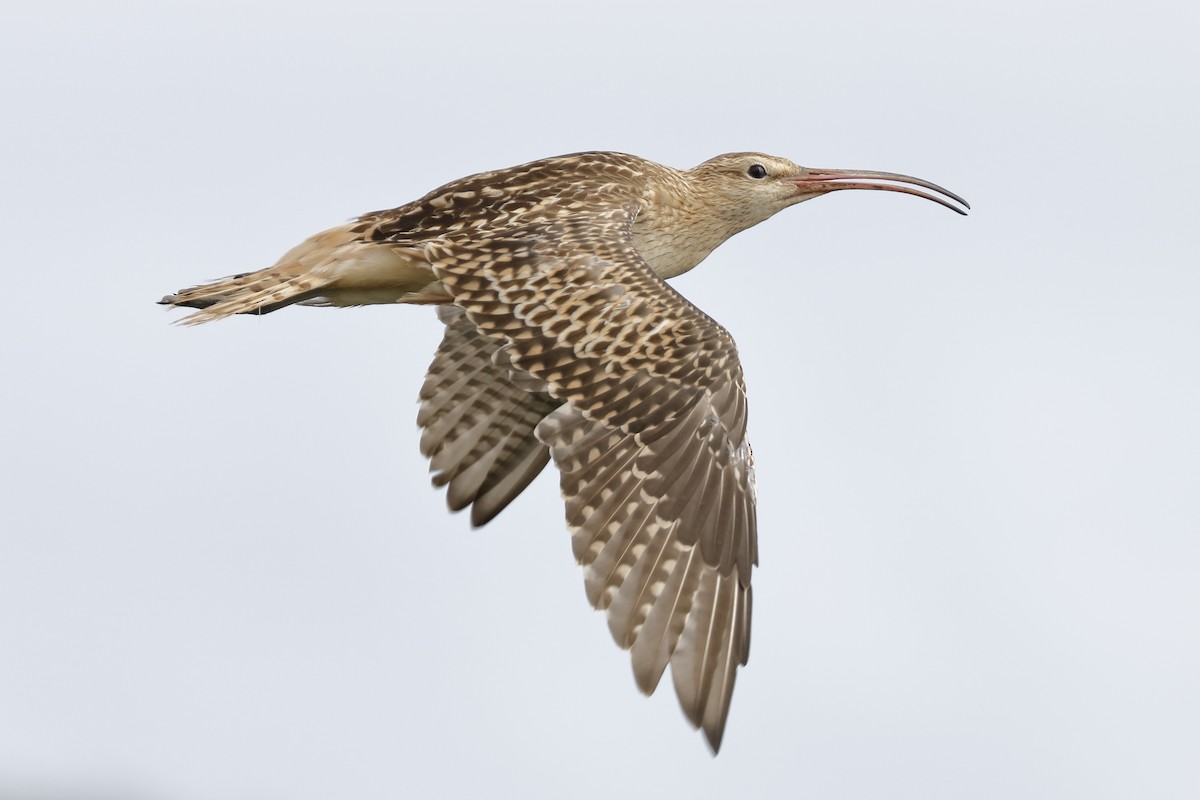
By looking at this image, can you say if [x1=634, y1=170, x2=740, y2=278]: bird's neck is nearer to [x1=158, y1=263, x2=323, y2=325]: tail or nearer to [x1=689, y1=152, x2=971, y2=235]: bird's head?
[x1=689, y1=152, x2=971, y2=235]: bird's head

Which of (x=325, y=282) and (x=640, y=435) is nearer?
(x=640, y=435)

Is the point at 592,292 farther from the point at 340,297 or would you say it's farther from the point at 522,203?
the point at 340,297

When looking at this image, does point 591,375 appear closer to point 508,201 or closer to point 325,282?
point 508,201

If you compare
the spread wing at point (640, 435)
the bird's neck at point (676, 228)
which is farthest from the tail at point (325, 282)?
the bird's neck at point (676, 228)

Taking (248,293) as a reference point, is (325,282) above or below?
above

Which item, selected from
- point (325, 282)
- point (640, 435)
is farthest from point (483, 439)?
point (640, 435)

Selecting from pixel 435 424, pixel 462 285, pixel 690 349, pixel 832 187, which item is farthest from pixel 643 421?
pixel 832 187

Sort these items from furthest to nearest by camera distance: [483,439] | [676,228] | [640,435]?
[676,228]
[483,439]
[640,435]

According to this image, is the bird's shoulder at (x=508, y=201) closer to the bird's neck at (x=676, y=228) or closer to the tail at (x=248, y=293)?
the bird's neck at (x=676, y=228)
